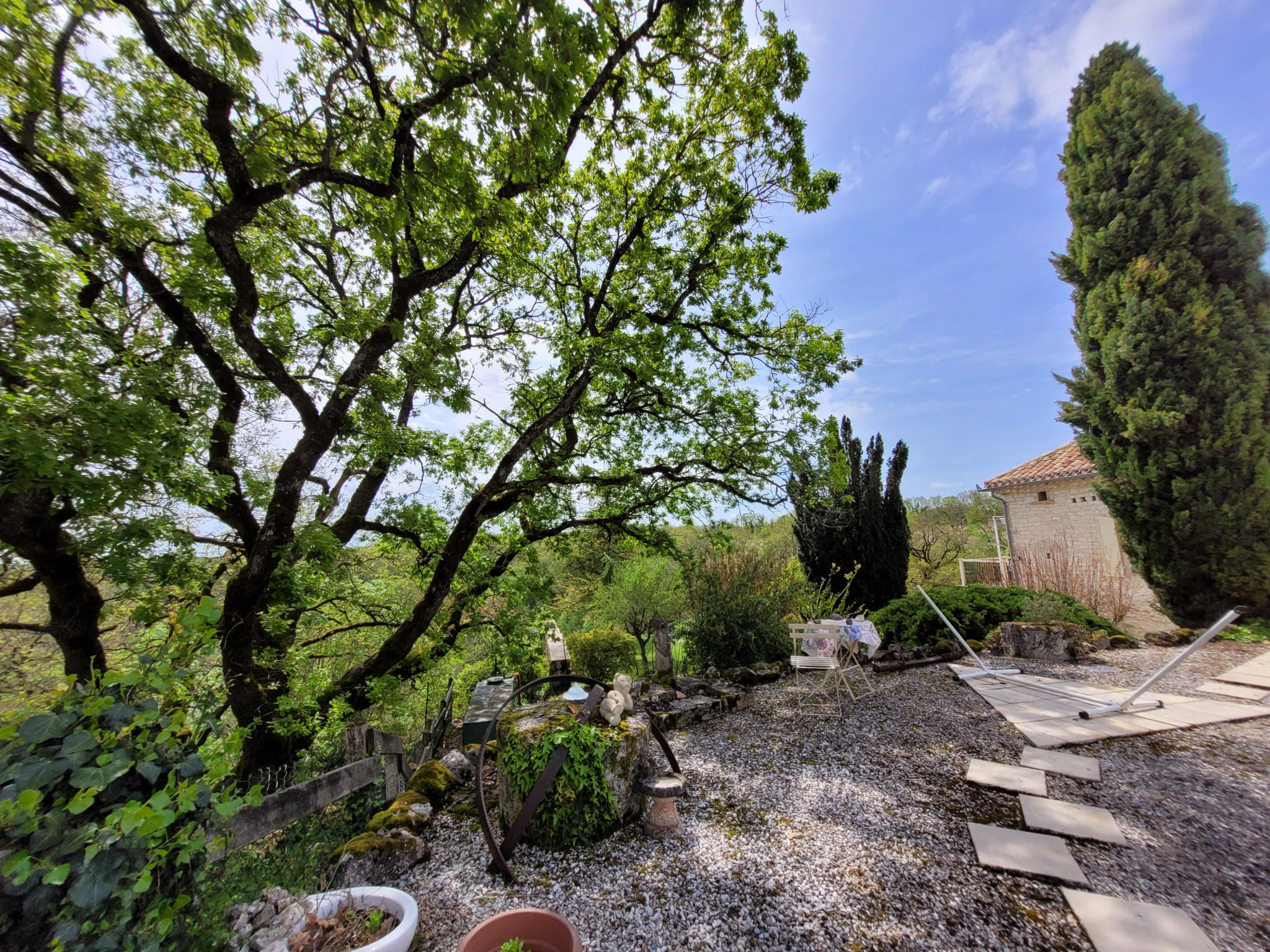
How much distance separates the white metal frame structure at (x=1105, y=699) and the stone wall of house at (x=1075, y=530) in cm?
529

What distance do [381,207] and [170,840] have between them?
3906mm

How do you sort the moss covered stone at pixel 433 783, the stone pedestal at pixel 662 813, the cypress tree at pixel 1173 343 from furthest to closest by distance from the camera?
1. the cypress tree at pixel 1173 343
2. the moss covered stone at pixel 433 783
3. the stone pedestal at pixel 662 813

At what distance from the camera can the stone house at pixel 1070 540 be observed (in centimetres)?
847

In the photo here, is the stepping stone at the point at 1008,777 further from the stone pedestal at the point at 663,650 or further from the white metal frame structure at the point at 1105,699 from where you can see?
the stone pedestal at the point at 663,650

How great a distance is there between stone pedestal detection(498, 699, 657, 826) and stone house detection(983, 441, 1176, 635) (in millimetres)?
8994

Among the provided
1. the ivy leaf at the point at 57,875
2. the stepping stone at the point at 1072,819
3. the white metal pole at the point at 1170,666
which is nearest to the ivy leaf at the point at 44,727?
the ivy leaf at the point at 57,875

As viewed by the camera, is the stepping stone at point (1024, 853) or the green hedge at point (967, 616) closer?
the stepping stone at point (1024, 853)

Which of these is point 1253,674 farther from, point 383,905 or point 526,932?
point 383,905

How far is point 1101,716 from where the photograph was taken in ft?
13.4

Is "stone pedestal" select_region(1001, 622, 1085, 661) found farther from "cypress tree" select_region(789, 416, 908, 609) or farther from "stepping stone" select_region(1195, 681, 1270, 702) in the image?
"cypress tree" select_region(789, 416, 908, 609)

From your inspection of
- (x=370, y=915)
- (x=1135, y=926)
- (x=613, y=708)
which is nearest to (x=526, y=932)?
(x=370, y=915)

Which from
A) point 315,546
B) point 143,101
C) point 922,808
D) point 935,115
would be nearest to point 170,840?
point 315,546

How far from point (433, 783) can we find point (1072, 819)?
4.15 m

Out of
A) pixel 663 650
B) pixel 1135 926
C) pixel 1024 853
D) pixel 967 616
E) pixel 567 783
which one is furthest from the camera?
pixel 967 616
